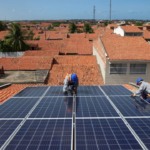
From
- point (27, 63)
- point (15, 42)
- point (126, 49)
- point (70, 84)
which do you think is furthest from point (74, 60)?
point (15, 42)

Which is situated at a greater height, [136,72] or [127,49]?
[127,49]

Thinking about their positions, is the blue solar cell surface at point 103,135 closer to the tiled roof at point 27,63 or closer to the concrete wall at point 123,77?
the concrete wall at point 123,77

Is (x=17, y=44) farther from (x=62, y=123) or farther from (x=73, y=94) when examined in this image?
(x=62, y=123)

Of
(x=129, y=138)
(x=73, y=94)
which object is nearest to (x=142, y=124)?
(x=129, y=138)

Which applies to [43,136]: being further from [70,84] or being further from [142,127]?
[70,84]

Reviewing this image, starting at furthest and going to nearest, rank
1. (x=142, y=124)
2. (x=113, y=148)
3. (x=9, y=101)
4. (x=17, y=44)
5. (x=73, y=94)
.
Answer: (x=17, y=44)
(x=73, y=94)
(x=9, y=101)
(x=142, y=124)
(x=113, y=148)

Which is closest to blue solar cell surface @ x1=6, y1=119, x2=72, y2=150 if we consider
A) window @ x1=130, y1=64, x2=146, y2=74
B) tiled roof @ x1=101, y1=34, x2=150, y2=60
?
tiled roof @ x1=101, y1=34, x2=150, y2=60
